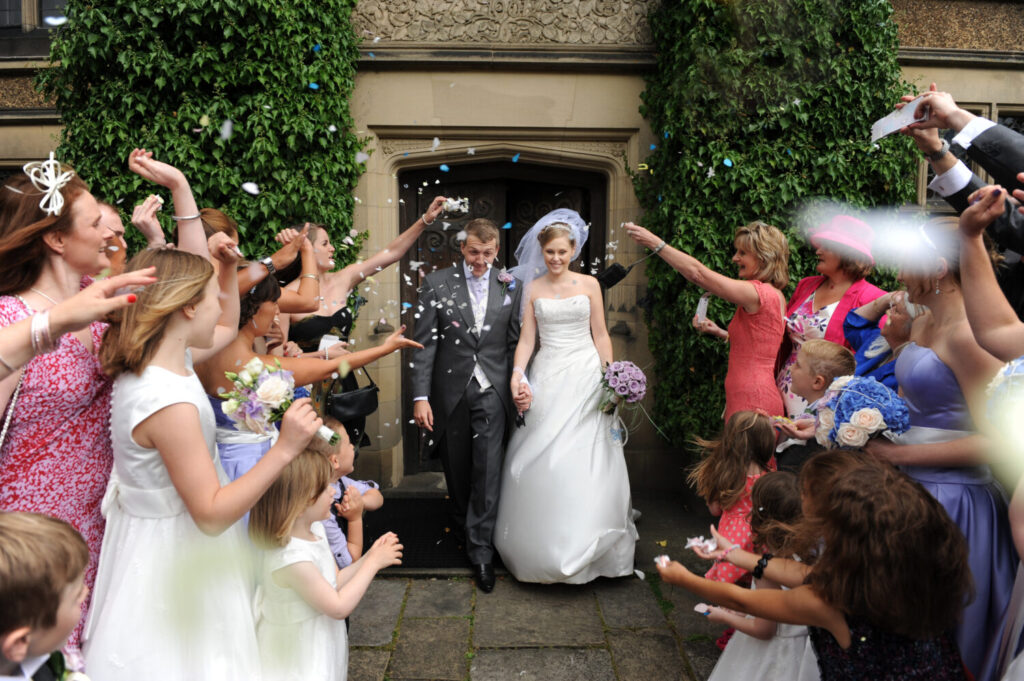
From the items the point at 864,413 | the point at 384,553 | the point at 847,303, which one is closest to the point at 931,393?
the point at 864,413

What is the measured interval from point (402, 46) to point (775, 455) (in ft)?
15.3

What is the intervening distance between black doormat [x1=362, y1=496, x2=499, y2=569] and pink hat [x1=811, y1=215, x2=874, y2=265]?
298cm

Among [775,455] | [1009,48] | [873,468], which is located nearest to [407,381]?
[775,455]

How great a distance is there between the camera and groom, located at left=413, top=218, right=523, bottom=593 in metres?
4.62

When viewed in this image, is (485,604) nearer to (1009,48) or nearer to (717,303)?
(717,303)

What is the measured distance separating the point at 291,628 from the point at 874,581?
1.82 m

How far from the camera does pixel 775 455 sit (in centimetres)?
341

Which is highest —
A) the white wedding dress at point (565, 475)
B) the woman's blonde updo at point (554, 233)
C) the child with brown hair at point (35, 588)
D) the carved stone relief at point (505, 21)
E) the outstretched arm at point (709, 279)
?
the carved stone relief at point (505, 21)

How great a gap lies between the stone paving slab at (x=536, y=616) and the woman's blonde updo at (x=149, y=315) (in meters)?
2.42

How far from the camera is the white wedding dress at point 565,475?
4.24m

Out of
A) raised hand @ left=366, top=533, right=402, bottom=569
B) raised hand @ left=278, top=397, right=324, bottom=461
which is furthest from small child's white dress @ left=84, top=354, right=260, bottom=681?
raised hand @ left=366, top=533, right=402, bottom=569

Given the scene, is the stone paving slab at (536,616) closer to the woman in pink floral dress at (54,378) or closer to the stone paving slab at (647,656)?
the stone paving slab at (647,656)

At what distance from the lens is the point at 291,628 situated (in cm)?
234

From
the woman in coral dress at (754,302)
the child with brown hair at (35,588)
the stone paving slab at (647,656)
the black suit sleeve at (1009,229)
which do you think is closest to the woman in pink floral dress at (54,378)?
the child with brown hair at (35,588)
